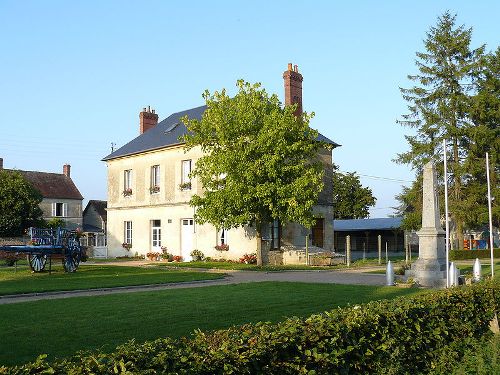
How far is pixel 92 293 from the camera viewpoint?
15.3 metres

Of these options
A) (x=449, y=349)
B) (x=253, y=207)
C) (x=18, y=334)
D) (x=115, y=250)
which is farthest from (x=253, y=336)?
(x=115, y=250)

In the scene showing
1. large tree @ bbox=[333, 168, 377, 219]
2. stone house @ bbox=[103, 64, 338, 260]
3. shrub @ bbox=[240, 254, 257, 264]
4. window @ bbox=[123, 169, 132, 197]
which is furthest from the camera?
large tree @ bbox=[333, 168, 377, 219]

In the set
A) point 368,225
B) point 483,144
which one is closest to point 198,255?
point 483,144

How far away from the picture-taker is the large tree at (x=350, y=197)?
237 feet

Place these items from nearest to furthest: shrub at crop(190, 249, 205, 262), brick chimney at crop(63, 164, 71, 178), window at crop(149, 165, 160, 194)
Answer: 1. shrub at crop(190, 249, 205, 262)
2. window at crop(149, 165, 160, 194)
3. brick chimney at crop(63, 164, 71, 178)

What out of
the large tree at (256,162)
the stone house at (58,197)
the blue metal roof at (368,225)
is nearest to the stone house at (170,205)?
the large tree at (256,162)

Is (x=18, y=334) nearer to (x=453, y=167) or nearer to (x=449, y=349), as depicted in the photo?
(x=449, y=349)

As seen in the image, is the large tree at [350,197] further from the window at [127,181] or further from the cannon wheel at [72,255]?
the cannon wheel at [72,255]

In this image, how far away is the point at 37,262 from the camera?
2252 cm

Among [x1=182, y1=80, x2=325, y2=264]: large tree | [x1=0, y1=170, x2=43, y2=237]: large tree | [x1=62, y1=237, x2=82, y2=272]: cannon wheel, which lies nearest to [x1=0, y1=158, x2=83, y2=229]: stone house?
[x1=0, y1=170, x2=43, y2=237]: large tree

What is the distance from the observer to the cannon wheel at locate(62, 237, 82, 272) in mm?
22556

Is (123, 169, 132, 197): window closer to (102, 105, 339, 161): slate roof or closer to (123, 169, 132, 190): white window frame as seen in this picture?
(123, 169, 132, 190): white window frame

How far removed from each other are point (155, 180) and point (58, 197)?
2506 cm

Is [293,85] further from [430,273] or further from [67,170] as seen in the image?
[67,170]
